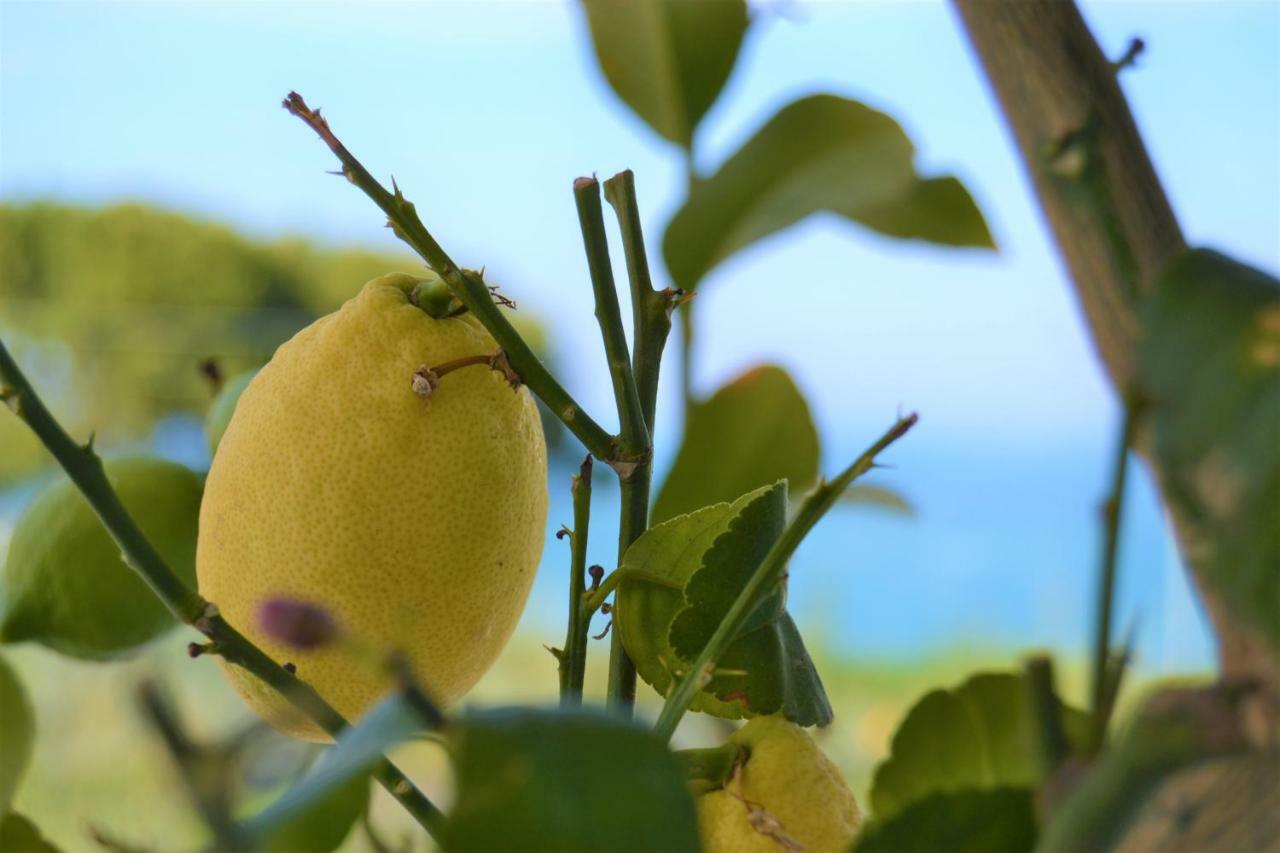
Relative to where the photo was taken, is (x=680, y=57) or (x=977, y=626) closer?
(x=680, y=57)

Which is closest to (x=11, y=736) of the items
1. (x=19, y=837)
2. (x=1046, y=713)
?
(x=19, y=837)

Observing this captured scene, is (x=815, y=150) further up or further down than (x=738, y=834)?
further up

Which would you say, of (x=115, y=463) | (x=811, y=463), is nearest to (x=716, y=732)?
(x=811, y=463)

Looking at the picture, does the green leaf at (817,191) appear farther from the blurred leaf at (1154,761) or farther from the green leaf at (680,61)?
the blurred leaf at (1154,761)

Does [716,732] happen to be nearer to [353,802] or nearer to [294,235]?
[353,802]

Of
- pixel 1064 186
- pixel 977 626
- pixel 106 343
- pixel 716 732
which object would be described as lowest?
pixel 977 626

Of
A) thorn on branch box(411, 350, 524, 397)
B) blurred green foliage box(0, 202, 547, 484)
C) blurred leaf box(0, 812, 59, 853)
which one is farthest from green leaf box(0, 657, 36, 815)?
blurred green foliage box(0, 202, 547, 484)
